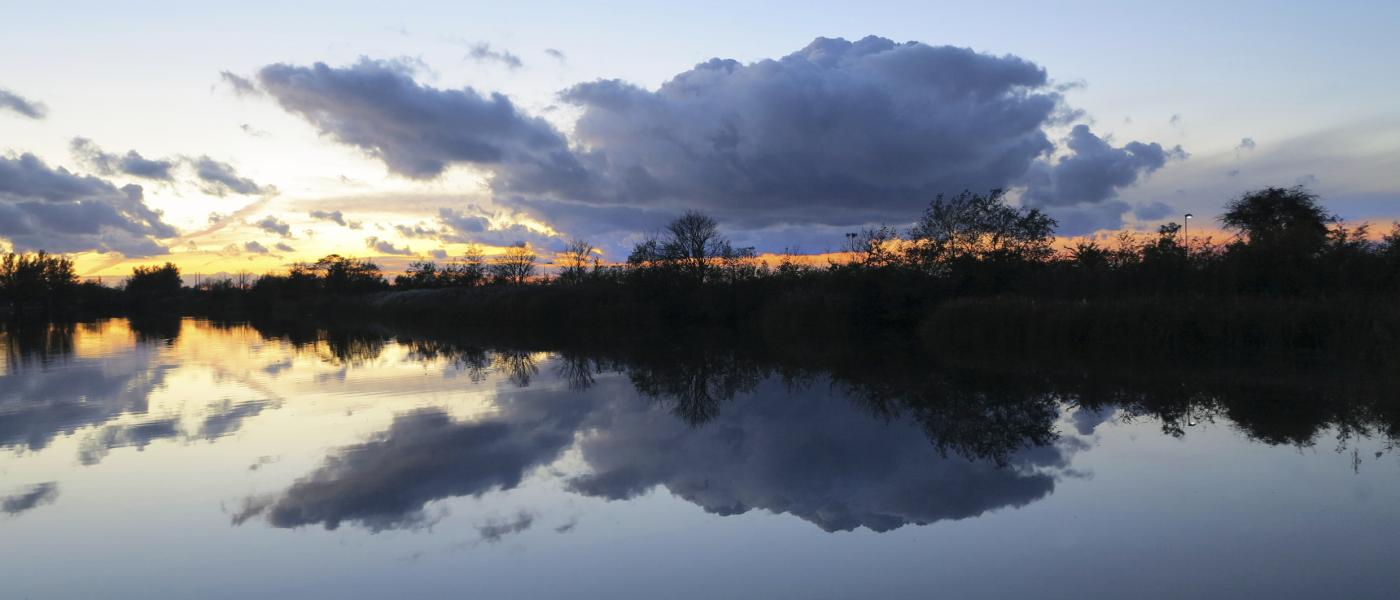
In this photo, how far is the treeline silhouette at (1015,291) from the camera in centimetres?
1956

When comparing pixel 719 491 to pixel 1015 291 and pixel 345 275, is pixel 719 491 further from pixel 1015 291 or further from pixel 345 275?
pixel 345 275

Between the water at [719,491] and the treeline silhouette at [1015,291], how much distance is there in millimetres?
4722

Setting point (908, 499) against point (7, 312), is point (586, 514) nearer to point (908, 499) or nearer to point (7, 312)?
point (908, 499)

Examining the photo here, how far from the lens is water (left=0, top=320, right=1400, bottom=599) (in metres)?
5.65

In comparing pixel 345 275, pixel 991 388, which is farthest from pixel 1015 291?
pixel 345 275

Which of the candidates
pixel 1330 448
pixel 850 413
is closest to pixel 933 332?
pixel 850 413

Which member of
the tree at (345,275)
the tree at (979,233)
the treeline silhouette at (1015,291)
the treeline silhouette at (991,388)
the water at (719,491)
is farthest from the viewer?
the tree at (345,275)

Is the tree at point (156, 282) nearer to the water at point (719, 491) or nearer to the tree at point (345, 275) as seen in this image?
the tree at point (345, 275)

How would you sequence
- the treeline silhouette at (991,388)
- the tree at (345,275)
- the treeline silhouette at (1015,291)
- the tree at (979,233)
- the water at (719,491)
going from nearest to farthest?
the water at (719,491) < the treeline silhouette at (991,388) < the treeline silhouette at (1015,291) < the tree at (979,233) < the tree at (345,275)

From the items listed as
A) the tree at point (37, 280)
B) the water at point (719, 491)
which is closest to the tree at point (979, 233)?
the water at point (719, 491)

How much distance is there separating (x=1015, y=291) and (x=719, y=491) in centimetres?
2365

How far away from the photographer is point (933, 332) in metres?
25.5

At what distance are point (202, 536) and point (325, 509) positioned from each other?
960 millimetres

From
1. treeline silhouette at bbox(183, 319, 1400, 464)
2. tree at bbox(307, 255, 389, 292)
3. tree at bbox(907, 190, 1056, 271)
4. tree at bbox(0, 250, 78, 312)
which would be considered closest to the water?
treeline silhouette at bbox(183, 319, 1400, 464)
